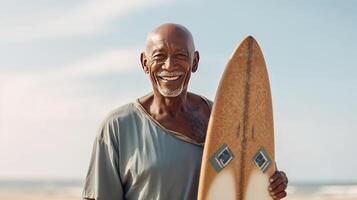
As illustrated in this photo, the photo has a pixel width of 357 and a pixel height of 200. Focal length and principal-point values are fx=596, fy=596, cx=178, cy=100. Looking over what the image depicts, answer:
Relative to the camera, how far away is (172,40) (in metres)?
2.93

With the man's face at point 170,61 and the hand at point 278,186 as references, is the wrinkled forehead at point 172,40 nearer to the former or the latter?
the man's face at point 170,61

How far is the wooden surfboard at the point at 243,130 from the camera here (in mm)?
3305

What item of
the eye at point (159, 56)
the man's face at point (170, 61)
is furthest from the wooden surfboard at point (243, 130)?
the eye at point (159, 56)

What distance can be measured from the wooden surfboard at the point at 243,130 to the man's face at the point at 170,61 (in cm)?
35

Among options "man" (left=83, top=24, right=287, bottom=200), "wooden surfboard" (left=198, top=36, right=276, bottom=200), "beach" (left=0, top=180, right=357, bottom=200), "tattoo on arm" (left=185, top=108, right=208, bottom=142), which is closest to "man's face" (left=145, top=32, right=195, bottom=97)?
"man" (left=83, top=24, right=287, bottom=200)

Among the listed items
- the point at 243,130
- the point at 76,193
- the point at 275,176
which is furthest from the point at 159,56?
the point at 76,193

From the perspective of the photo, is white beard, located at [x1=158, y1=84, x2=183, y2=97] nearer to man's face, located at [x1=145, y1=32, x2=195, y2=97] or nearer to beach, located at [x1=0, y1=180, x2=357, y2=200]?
man's face, located at [x1=145, y1=32, x2=195, y2=97]

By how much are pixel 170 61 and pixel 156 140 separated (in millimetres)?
398

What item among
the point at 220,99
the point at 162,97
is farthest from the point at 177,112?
the point at 220,99

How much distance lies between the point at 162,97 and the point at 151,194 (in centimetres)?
50

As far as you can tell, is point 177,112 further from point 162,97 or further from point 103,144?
point 103,144

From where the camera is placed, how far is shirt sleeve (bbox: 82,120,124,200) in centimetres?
298

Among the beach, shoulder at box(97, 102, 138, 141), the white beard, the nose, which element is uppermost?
the beach

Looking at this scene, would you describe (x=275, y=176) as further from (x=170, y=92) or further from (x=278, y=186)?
(x=170, y=92)
